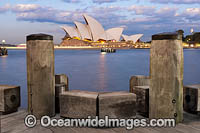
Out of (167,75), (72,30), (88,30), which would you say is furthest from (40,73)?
(72,30)

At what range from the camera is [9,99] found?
13.0ft

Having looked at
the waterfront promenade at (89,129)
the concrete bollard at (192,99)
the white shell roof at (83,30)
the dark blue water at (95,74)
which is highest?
the white shell roof at (83,30)

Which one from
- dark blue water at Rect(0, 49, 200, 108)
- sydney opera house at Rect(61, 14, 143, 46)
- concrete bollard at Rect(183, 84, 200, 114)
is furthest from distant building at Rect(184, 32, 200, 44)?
concrete bollard at Rect(183, 84, 200, 114)

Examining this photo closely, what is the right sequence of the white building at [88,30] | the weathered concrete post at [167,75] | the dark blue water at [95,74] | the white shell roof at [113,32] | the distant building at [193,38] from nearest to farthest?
1. the weathered concrete post at [167,75]
2. the dark blue water at [95,74]
3. the white building at [88,30]
4. the white shell roof at [113,32]
5. the distant building at [193,38]

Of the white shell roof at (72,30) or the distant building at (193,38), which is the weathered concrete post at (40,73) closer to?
the white shell roof at (72,30)

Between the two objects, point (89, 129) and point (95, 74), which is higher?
point (89, 129)

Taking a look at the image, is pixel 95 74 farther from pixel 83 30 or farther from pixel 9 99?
pixel 83 30

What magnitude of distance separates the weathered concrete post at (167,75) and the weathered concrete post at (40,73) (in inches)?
68.7

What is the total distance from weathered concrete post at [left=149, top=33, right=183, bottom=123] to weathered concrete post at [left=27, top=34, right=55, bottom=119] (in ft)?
5.73

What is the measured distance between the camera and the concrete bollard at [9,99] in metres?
3.85

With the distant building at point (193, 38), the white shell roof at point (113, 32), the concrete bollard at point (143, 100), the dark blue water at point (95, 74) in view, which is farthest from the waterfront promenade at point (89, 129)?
the distant building at point (193, 38)

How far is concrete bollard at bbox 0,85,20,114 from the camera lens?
12.6 ft

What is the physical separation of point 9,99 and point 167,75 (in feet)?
9.41

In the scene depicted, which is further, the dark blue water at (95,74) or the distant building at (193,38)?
the distant building at (193,38)
